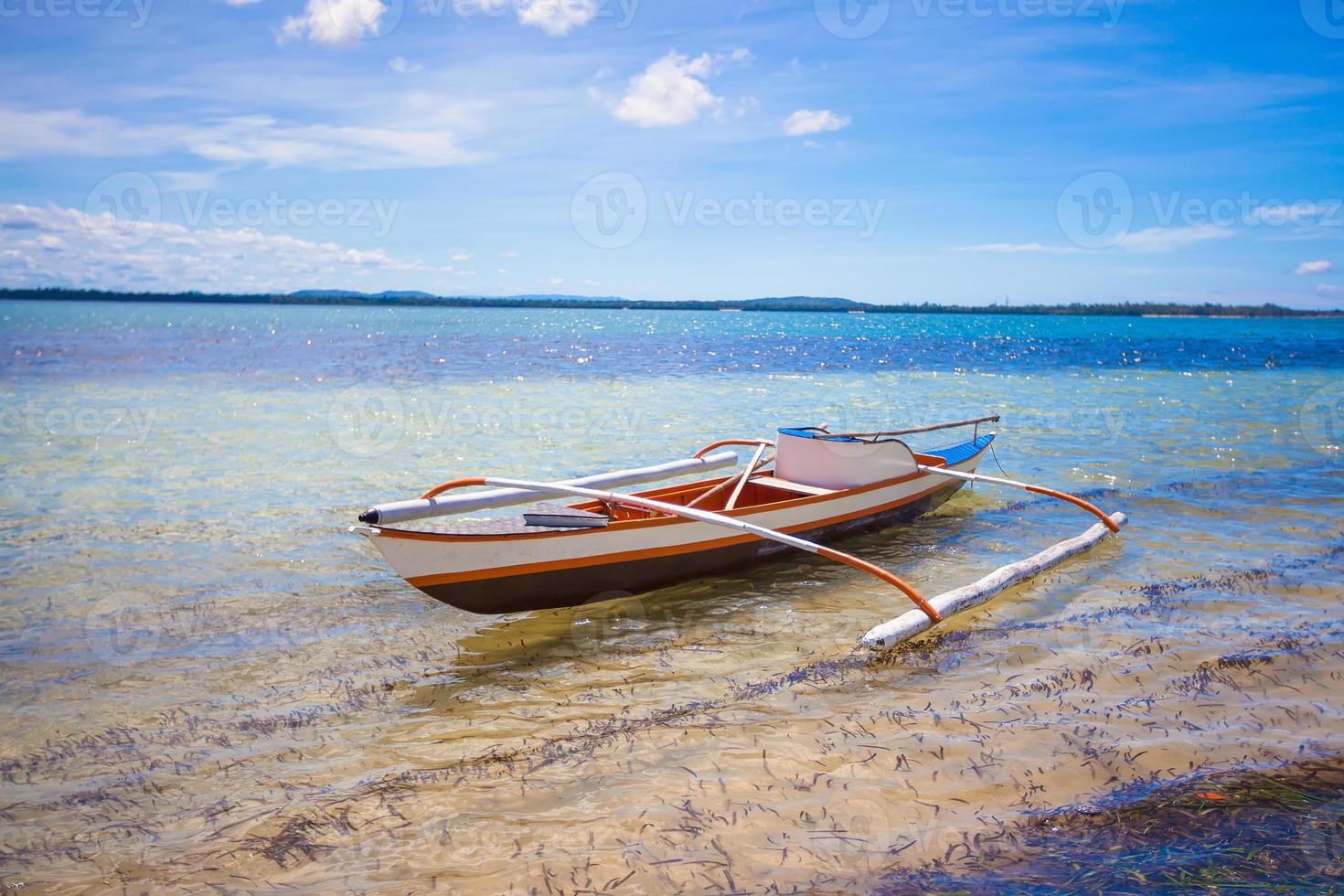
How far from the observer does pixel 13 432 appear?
642 inches

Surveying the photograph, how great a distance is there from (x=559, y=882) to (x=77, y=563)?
7356 millimetres

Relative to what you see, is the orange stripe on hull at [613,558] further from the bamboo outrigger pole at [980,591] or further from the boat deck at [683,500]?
the bamboo outrigger pole at [980,591]

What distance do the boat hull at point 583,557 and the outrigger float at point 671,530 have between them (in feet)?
0.03

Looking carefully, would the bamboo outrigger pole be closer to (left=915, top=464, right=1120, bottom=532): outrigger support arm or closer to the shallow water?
(left=915, top=464, right=1120, bottom=532): outrigger support arm

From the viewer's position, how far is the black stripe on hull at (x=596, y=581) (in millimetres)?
6578

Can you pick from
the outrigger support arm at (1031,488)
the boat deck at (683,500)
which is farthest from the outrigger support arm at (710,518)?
the outrigger support arm at (1031,488)

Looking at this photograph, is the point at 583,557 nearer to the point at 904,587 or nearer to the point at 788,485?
the point at 904,587

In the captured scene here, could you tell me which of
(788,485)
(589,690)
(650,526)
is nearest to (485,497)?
(650,526)

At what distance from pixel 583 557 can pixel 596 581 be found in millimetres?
318

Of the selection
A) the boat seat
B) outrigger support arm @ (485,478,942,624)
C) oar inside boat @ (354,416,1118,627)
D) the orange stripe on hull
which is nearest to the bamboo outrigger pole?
oar inside boat @ (354,416,1118,627)

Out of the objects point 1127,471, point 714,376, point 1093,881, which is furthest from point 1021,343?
point 1093,881

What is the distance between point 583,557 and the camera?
6.93 metres

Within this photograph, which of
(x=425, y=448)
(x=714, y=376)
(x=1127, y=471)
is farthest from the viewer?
(x=714, y=376)

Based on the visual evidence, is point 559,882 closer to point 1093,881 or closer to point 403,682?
point 1093,881
